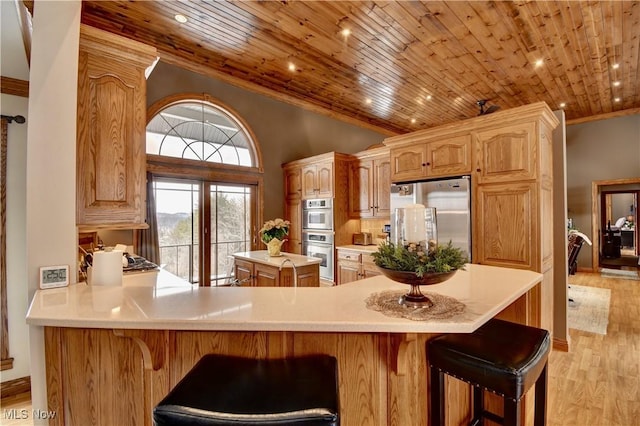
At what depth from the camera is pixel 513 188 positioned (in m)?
2.72

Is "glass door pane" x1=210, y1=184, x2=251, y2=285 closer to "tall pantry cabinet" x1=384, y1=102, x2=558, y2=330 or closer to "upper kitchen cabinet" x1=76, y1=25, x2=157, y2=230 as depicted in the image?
"upper kitchen cabinet" x1=76, y1=25, x2=157, y2=230

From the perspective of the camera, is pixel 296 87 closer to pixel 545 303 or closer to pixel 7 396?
pixel 545 303

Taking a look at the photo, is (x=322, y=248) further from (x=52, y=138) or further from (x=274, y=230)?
→ (x=52, y=138)

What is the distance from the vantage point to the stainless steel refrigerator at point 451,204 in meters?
3.01

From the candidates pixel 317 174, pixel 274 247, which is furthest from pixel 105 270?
pixel 317 174

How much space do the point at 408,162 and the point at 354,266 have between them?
1.55 metres

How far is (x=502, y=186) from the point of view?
279 centimetres

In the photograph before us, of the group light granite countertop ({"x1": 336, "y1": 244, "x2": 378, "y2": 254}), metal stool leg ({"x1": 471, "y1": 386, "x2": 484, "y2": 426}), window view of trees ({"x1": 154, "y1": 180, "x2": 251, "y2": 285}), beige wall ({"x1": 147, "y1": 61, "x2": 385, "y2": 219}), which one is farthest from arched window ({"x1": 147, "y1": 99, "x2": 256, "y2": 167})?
metal stool leg ({"x1": 471, "y1": 386, "x2": 484, "y2": 426})

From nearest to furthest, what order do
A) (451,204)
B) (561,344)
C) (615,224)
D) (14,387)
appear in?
(14,387), (561,344), (451,204), (615,224)

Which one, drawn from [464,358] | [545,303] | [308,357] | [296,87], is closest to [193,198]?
[296,87]

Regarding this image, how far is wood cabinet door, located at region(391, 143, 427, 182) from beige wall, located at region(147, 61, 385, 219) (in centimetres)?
208

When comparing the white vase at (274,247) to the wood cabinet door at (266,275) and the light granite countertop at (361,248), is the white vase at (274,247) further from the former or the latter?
the light granite countertop at (361,248)

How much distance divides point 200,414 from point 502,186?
2.93 meters

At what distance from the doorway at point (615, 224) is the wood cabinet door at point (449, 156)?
18.2ft
